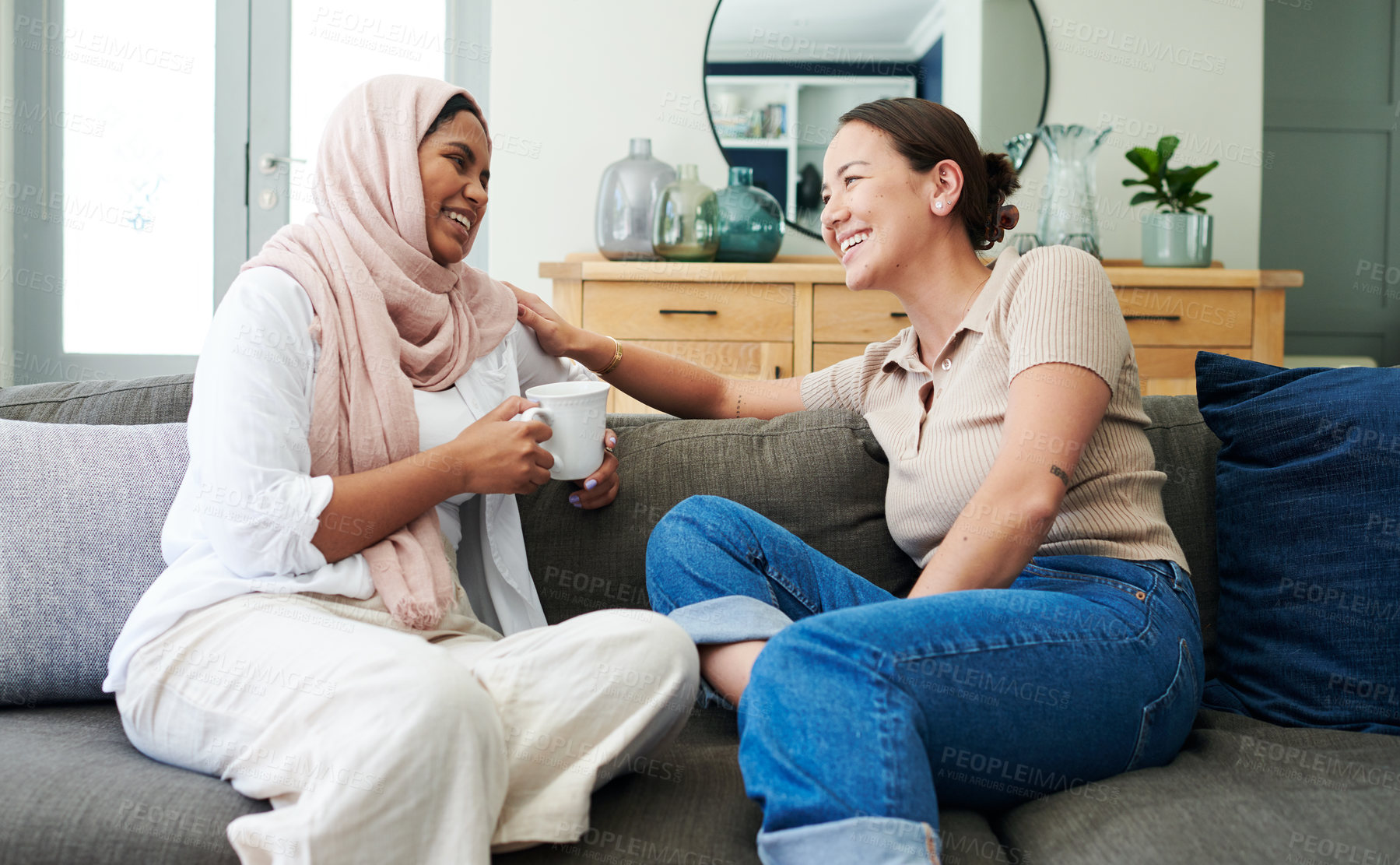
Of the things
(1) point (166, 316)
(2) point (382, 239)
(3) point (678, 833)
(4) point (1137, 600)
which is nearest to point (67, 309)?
(1) point (166, 316)

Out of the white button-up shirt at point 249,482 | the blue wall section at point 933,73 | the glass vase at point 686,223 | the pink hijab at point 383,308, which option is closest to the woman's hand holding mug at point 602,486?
the pink hijab at point 383,308

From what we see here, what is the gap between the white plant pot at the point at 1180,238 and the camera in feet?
9.24

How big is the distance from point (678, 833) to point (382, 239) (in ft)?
2.56

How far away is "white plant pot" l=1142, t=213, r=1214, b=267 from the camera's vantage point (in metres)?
2.82

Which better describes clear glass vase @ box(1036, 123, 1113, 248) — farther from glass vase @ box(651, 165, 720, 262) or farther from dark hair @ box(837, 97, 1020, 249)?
dark hair @ box(837, 97, 1020, 249)

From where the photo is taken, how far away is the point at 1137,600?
103 centimetres

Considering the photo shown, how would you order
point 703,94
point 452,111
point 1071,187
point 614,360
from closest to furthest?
point 452,111, point 614,360, point 1071,187, point 703,94

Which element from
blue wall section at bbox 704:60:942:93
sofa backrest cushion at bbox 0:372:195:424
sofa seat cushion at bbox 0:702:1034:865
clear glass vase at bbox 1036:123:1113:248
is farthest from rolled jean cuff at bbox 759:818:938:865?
blue wall section at bbox 704:60:942:93

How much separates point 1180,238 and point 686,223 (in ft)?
4.71

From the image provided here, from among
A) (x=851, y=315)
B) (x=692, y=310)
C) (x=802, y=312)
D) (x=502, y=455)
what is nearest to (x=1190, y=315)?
(x=851, y=315)

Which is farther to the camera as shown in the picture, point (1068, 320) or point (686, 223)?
point (686, 223)

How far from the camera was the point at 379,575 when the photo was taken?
1076 millimetres

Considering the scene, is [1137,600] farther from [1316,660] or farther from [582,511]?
[582,511]

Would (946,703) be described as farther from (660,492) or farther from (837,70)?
(837,70)
